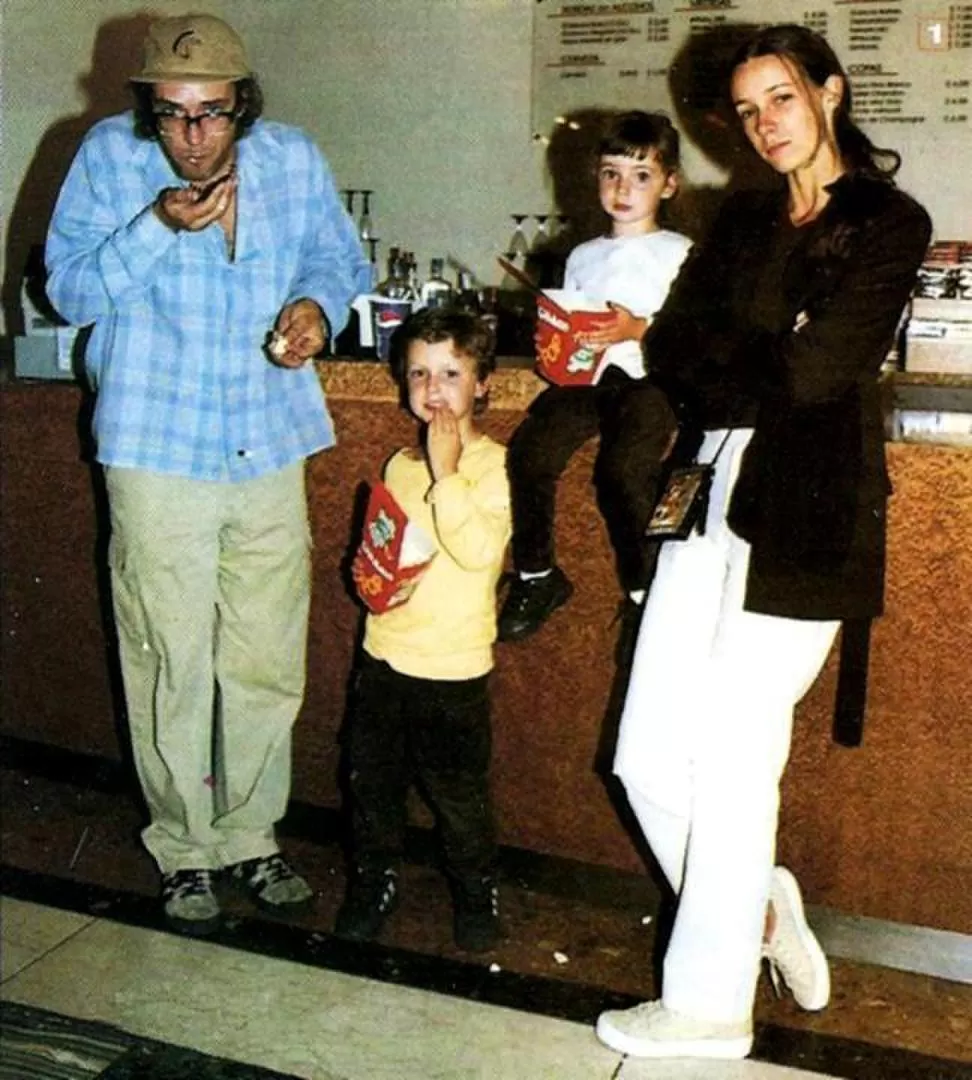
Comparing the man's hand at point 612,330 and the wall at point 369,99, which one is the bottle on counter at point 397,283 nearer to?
the wall at point 369,99

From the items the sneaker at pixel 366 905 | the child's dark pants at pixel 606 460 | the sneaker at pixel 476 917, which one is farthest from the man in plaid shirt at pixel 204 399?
the child's dark pants at pixel 606 460

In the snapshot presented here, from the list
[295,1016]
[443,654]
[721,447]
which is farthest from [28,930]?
[721,447]

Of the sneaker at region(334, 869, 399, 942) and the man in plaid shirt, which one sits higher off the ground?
the man in plaid shirt

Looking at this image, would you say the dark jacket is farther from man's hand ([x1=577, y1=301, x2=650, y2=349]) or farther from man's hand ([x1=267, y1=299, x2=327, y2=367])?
man's hand ([x1=267, y1=299, x2=327, y2=367])

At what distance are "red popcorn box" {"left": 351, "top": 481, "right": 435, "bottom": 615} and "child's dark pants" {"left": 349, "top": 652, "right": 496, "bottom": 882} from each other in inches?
6.4

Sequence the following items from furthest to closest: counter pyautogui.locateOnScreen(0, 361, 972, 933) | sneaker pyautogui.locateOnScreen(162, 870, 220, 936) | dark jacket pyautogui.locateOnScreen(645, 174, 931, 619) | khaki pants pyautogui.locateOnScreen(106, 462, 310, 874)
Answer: sneaker pyautogui.locateOnScreen(162, 870, 220, 936), khaki pants pyautogui.locateOnScreen(106, 462, 310, 874), counter pyautogui.locateOnScreen(0, 361, 972, 933), dark jacket pyautogui.locateOnScreen(645, 174, 931, 619)

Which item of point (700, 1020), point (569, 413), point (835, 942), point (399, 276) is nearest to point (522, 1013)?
point (700, 1020)

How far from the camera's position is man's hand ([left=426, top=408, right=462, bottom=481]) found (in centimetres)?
263

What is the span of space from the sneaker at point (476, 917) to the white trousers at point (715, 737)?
50 cm

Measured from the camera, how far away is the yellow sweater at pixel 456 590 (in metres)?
2.64

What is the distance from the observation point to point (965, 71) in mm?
3828

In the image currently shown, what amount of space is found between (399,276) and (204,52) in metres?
1.43

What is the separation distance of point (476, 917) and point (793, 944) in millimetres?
657

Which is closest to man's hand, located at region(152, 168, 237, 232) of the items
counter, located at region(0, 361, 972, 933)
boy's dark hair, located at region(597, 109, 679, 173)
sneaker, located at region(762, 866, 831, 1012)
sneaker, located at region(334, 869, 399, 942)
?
counter, located at region(0, 361, 972, 933)
